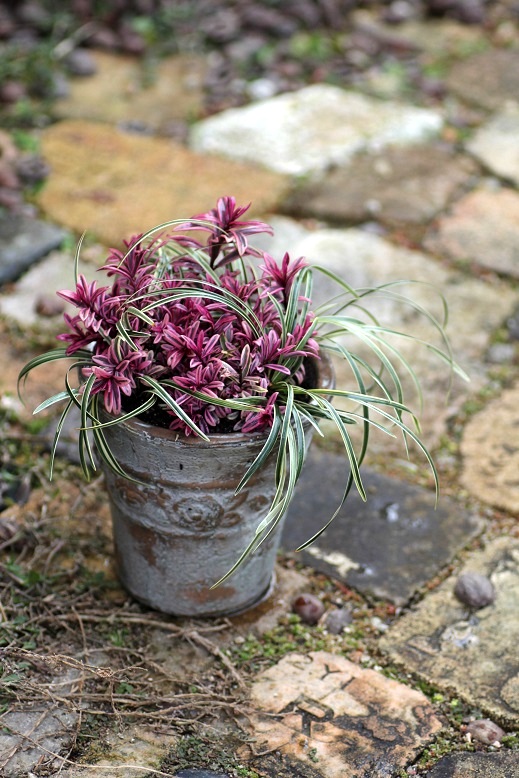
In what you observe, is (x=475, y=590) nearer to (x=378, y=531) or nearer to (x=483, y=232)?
(x=378, y=531)

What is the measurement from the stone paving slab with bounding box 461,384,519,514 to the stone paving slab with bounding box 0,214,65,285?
1.63m

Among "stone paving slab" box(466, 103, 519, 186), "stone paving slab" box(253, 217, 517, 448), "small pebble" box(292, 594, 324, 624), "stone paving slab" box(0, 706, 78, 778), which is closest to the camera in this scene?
"stone paving slab" box(0, 706, 78, 778)

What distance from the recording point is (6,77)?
163 inches

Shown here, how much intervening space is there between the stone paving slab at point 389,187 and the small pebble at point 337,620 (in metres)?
1.85

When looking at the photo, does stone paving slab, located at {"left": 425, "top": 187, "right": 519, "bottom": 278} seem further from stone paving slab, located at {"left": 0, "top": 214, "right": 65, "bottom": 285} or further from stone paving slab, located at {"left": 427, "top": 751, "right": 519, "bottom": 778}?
stone paving slab, located at {"left": 427, "top": 751, "right": 519, "bottom": 778}

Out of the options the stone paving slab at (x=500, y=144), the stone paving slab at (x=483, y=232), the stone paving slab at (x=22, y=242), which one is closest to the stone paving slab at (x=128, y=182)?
the stone paving slab at (x=22, y=242)

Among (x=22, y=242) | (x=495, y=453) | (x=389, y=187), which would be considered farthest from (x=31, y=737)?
(x=389, y=187)

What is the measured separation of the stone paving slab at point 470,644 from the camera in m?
1.87

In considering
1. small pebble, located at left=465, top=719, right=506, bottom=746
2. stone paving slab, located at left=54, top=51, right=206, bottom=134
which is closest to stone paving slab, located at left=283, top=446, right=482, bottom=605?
small pebble, located at left=465, top=719, right=506, bottom=746

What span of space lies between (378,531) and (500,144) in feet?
7.92

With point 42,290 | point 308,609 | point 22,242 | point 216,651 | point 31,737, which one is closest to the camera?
point 31,737

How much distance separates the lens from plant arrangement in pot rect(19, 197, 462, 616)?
5.49 feet

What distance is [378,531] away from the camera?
2291 millimetres

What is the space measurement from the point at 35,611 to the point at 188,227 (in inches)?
35.4
